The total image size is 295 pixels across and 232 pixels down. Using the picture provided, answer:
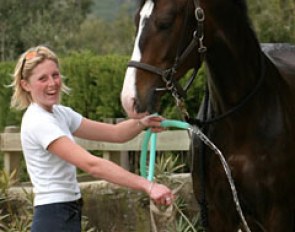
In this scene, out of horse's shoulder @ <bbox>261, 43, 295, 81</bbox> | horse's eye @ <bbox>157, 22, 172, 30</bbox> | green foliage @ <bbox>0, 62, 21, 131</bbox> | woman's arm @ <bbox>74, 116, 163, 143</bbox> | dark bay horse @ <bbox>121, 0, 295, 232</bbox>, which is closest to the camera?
horse's eye @ <bbox>157, 22, 172, 30</bbox>

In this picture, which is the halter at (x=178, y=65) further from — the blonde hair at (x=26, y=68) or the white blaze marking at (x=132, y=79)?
the blonde hair at (x=26, y=68)

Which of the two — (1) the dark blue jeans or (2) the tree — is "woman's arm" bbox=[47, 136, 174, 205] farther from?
(2) the tree

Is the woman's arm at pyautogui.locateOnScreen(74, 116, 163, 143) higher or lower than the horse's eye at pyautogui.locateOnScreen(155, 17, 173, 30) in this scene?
lower

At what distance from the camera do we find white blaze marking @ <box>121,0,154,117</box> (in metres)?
3.54

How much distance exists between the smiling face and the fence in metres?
3.52

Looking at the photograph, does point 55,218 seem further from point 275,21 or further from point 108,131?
point 275,21

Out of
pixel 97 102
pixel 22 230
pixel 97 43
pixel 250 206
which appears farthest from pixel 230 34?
pixel 97 43

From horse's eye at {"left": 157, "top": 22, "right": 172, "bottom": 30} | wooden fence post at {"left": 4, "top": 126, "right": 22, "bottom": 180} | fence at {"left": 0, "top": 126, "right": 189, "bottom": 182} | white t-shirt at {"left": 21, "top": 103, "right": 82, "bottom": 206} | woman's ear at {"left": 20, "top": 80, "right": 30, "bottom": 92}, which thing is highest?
horse's eye at {"left": 157, "top": 22, "right": 172, "bottom": 30}

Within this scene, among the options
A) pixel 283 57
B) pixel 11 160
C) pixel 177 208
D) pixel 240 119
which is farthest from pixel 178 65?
pixel 11 160

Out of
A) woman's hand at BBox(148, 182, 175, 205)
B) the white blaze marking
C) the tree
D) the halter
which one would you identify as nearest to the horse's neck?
the halter

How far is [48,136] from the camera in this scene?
3.61m

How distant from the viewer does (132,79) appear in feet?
11.8

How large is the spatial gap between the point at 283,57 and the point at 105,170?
74.1 inches

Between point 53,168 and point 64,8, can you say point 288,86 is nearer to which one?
point 53,168
